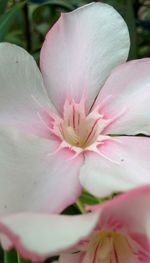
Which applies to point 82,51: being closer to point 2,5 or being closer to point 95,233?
point 95,233

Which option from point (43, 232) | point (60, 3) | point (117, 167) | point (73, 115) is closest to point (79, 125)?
point (73, 115)

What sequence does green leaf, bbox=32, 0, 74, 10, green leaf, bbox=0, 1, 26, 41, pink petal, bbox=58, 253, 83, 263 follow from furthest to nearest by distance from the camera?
green leaf, bbox=32, 0, 74, 10, green leaf, bbox=0, 1, 26, 41, pink petal, bbox=58, 253, 83, 263

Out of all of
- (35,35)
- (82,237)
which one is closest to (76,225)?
(82,237)

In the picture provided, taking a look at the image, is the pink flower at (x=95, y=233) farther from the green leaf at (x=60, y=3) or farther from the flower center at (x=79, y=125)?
the green leaf at (x=60, y=3)

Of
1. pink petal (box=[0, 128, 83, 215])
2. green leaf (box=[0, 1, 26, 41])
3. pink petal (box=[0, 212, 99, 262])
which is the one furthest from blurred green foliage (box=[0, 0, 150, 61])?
pink petal (box=[0, 212, 99, 262])

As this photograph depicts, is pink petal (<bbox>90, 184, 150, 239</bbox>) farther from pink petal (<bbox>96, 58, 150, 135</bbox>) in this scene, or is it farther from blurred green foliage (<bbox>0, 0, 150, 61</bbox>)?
blurred green foliage (<bbox>0, 0, 150, 61</bbox>)
